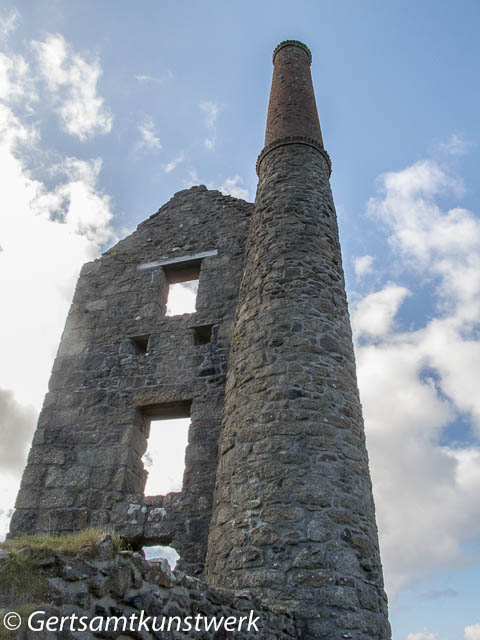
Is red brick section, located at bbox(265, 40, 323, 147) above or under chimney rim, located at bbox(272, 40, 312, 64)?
under

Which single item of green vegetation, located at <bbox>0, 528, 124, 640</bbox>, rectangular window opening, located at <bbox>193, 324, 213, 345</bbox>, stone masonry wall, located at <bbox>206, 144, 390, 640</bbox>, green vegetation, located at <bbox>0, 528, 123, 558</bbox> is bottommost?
green vegetation, located at <bbox>0, 528, 124, 640</bbox>

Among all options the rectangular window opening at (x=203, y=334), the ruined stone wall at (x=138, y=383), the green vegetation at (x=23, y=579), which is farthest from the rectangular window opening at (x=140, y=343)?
the green vegetation at (x=23, y=579)

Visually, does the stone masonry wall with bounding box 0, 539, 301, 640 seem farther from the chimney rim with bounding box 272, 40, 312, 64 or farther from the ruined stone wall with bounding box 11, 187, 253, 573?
the chimney rim with bounding box 272, 40, 312, 64

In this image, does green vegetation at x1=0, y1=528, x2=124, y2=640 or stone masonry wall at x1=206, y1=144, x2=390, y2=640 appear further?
stone masonry wall at x1=206, y1=144, x2=390, y2=640

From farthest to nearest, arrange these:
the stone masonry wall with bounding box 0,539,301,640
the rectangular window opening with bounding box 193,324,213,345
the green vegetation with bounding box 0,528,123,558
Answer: the rectangular window opening with bounding box 193,324,213,345 < the green vegetation with bounding box 0,528,123,558 < the stone masonry wall with bounding box 0,539,301,640

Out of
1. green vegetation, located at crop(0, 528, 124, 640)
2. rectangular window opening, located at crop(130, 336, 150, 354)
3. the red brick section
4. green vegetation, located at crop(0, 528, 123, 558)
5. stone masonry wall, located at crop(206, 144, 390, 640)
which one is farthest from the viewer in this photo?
the red brick section

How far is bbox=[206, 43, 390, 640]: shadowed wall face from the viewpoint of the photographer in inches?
197

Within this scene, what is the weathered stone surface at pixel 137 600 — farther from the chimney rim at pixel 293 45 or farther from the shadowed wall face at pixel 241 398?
the chimney rim at pixel 293 45

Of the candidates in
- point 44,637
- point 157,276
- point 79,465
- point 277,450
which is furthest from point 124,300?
point 44,637

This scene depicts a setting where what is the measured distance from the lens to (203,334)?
29.5 ft

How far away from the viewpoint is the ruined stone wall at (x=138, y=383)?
742 cm

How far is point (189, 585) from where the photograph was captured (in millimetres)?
3523

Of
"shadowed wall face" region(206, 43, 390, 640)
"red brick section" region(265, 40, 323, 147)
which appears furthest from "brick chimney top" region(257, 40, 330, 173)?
"shadowed wall face" region(206, 43, 390, 640)

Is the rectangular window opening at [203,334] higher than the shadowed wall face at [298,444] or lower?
higher
